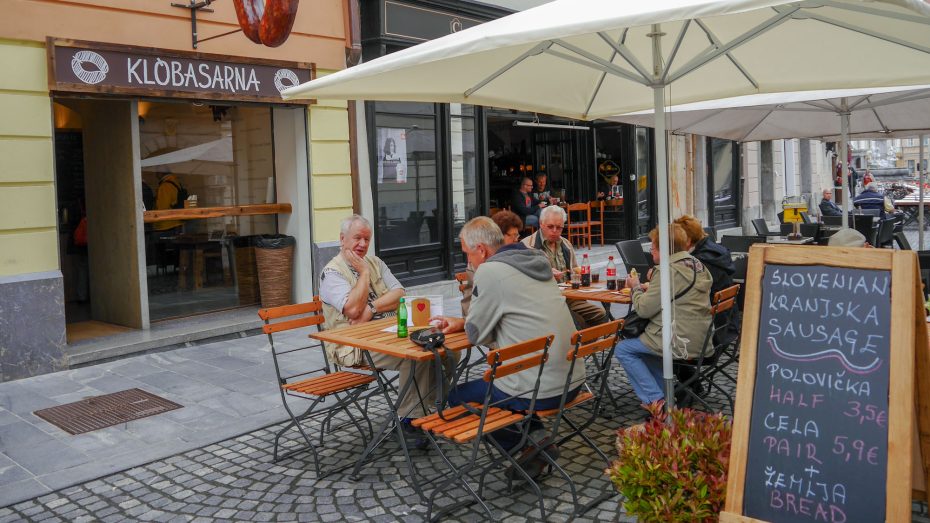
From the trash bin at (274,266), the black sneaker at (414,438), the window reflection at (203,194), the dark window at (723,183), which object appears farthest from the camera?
the dark window at (723,183)

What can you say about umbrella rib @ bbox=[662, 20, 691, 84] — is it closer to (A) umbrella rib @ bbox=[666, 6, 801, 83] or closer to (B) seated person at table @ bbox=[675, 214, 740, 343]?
(A) umbrella rib @ bbox=[666, 6, 801, 83]

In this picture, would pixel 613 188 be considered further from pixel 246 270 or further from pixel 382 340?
pixel 382 340

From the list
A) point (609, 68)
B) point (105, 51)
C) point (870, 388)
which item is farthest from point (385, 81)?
point (105, 51)

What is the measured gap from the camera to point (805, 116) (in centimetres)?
943

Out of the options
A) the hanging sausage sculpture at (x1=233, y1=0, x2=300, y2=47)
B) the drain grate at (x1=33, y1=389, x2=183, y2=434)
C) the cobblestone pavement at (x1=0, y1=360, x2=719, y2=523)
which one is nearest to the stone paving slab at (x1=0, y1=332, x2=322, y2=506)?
the drain grate at (x1=33, y1=389, x2=183, y2=434)

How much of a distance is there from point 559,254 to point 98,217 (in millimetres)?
5320

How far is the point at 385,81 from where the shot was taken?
448 centimetres

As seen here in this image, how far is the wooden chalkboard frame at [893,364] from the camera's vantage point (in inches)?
106

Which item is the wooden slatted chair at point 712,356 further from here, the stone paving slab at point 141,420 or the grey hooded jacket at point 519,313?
the stone paving slab at point 141,420

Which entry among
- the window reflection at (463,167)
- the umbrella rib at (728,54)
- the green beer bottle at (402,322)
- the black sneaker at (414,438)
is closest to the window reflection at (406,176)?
the window reflection at (463,167)

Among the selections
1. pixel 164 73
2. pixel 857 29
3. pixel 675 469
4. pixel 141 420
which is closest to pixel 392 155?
pixel 164 73

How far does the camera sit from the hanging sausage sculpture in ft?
23.7

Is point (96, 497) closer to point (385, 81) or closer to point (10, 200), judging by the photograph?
point (385, 81)

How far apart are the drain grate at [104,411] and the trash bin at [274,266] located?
3.02m
